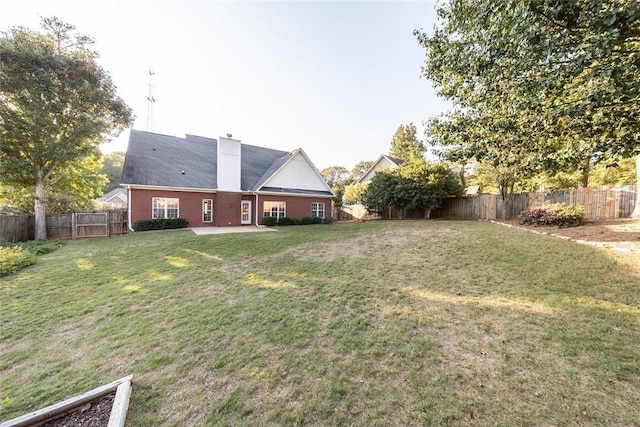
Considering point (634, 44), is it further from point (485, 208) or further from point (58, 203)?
point (58, 203)

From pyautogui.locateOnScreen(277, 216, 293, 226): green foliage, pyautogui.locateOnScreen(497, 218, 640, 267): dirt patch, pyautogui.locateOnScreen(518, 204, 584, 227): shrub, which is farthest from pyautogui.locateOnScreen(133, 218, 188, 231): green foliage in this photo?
pyautogui.locateOnScreen(518, 204, 584, 227): shrub

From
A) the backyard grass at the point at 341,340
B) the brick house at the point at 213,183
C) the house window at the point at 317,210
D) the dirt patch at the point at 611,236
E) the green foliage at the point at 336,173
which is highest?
the green foliage at the point at 336,173

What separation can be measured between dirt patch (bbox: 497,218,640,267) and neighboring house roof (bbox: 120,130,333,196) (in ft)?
46.8

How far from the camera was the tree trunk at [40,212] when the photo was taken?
11.5 meters

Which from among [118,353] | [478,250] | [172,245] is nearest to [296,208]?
[172,245]

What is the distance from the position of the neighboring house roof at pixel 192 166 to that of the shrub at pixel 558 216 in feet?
43.4

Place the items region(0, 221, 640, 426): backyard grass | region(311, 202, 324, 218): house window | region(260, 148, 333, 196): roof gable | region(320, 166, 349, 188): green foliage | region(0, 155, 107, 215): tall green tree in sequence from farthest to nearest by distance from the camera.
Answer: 1. region(320, 166, 349, 188): green foliage
2. region(311, 202, 324, 218): house window
3. region(260, 148, 333, 196): roof gable
4. region(0, 155, 107, 215): tall green tree
5. region(0, 221, 640, 426): backyard grass

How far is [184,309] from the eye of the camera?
4379 mm

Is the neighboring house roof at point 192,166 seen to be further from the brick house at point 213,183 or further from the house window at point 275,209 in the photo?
the house window at point 275,209

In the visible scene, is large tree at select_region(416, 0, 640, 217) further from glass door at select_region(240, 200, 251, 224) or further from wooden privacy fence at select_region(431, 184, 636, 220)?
glass door at select_region(240, 200, 251, 224)

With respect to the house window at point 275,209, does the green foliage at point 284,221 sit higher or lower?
lower

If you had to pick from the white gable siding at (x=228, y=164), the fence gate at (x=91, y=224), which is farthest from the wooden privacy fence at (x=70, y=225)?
the white gable siding at (x=228, y=164)

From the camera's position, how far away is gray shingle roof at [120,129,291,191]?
14797mm

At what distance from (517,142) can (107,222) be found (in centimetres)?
1877
